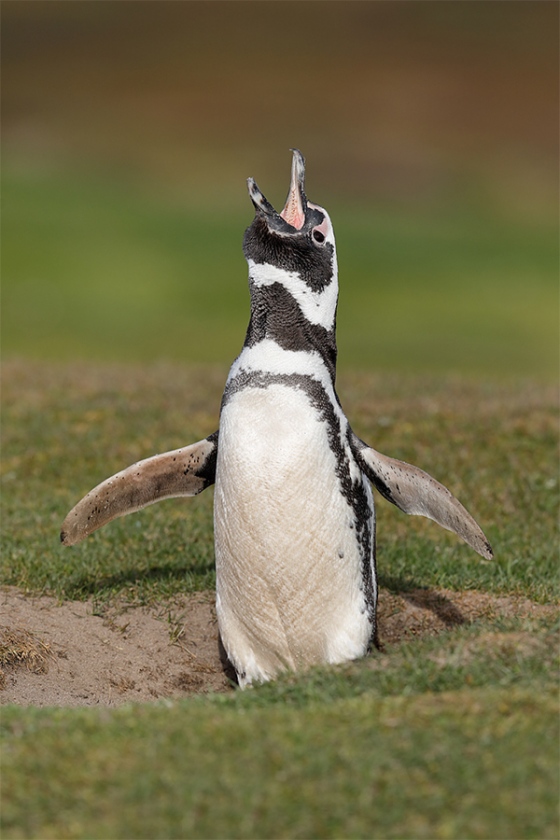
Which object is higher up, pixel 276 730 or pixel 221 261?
pixel 221 261

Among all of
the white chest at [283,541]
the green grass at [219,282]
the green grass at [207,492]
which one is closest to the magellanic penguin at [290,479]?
the white chest at [283,541]

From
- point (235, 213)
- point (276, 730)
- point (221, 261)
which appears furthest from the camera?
point (235, 213)

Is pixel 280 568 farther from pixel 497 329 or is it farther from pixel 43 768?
pixel 497 329

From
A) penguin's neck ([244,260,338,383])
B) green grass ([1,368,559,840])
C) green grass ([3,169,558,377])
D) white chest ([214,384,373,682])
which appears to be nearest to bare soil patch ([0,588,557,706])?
green grass ([1,368,559,840])

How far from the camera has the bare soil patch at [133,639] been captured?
16.8 ft

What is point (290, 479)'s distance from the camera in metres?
4.48

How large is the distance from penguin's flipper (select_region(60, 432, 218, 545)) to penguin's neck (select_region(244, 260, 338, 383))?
29.4 inches

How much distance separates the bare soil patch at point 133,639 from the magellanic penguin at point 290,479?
2.18 ft

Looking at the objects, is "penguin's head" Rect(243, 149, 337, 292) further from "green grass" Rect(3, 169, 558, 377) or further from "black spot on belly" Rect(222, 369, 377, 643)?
"green grass" Rect(3, 169, 558, 377)

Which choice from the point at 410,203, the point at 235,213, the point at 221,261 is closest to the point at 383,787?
the point at 221,261

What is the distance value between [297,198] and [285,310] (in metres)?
0.46

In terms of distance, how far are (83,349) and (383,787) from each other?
16575 mm

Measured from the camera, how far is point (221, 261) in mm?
24922

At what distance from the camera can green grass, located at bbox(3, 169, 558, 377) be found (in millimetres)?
19688
